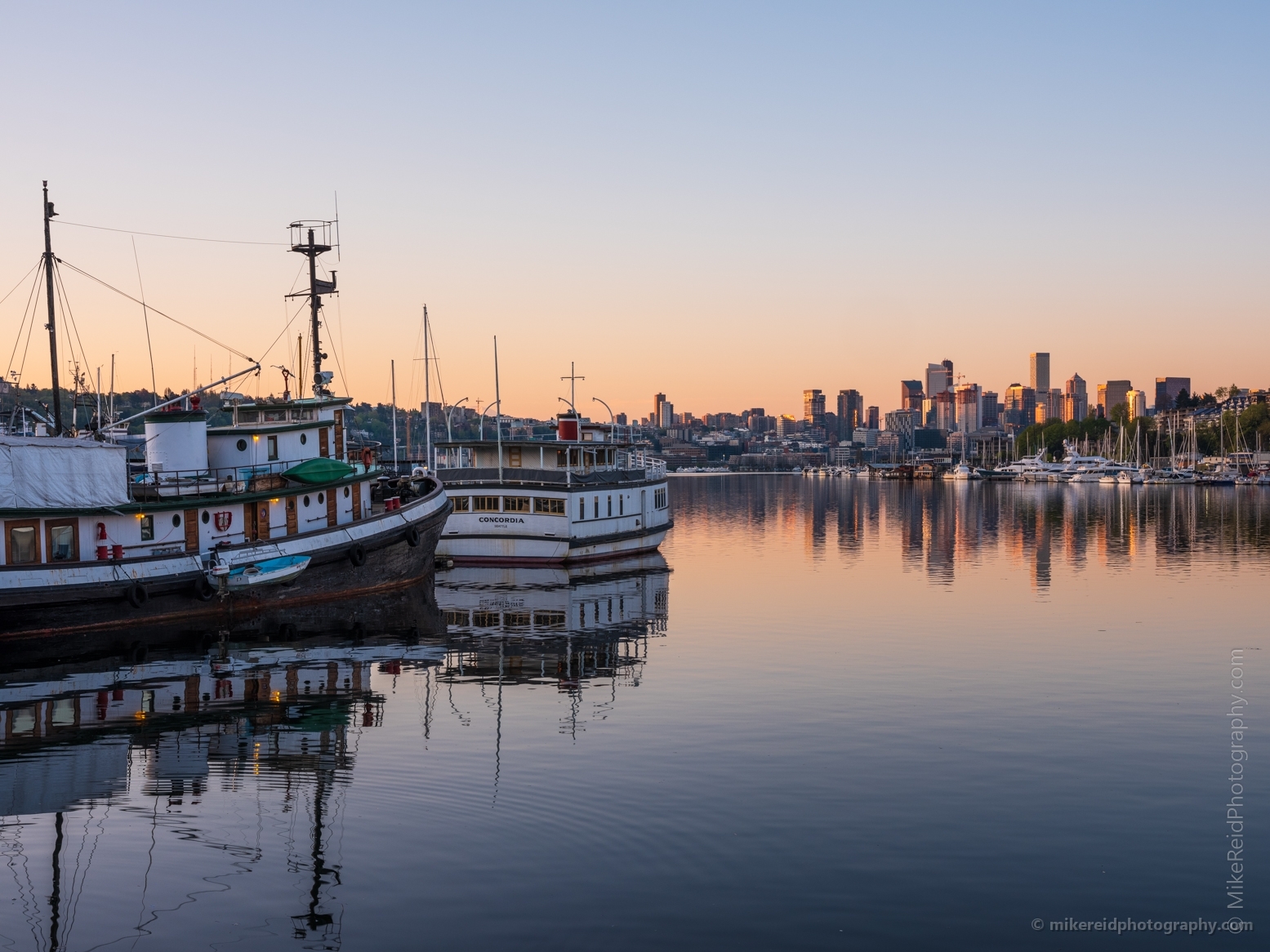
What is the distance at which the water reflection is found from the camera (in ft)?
232

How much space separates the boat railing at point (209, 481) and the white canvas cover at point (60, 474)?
188 cm

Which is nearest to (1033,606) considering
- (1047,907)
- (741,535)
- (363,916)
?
(1047,907)

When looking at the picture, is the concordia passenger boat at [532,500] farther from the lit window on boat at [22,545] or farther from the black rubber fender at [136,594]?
the lit window on boat at [22,545]

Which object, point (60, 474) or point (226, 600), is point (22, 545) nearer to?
point (60, 474)

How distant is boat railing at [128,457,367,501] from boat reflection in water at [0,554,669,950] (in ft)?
22.0

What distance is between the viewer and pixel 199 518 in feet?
143

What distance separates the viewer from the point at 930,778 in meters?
22.6

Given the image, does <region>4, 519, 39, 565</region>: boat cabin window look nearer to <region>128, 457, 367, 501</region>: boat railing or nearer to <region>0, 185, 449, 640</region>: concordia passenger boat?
<region>0, 185, 449, 640</region>: concordia passenger boat

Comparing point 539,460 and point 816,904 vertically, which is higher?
point 539,460

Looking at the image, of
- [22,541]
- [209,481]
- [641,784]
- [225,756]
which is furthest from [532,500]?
[641,784]

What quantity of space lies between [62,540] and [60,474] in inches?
91.4

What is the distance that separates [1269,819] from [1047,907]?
668 centimetres

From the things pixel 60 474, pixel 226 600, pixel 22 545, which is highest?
pixel 60 474

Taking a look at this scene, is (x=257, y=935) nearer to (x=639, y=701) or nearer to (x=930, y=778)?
(x=930, y=778)
